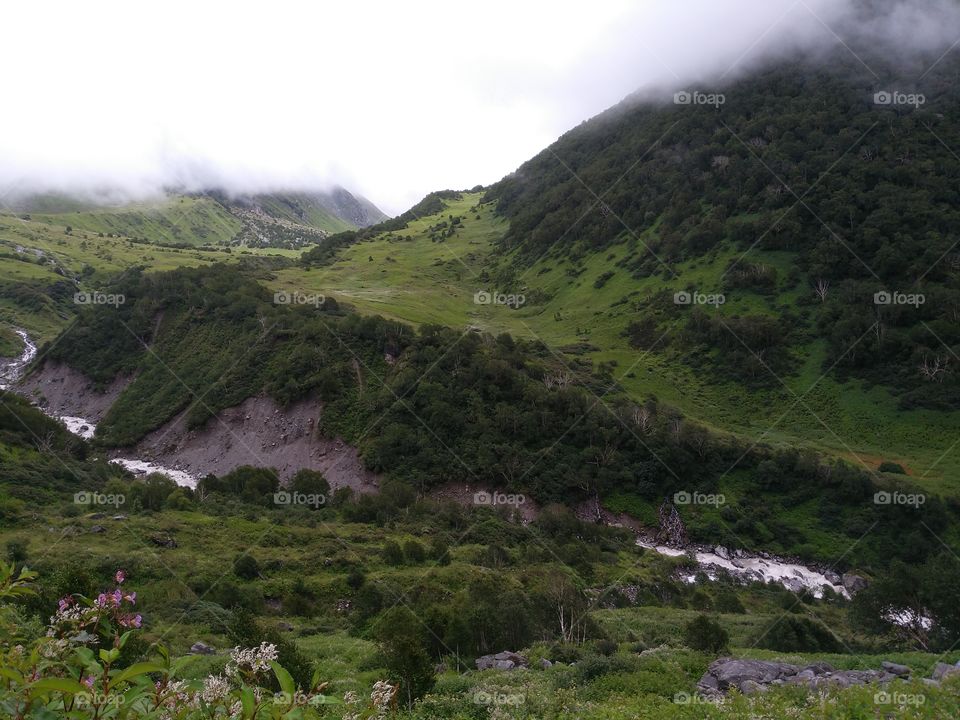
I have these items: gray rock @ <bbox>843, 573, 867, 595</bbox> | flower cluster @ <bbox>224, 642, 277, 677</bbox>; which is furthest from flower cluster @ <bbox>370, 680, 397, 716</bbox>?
gray rock @ <bbox>843, 573, 867, 595</bbox>

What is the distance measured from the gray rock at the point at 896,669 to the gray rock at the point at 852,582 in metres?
30.3

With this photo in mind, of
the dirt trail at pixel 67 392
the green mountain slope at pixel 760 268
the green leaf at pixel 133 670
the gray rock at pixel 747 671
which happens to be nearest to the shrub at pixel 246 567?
the gray rock at pixel 747 671

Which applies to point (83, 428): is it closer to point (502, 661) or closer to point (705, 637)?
point (502, 661)

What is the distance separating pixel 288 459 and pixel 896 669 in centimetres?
4847

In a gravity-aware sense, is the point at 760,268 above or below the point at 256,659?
above

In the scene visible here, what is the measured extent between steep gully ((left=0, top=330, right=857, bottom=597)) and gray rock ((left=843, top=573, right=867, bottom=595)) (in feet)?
0.37

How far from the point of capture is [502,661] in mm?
17562

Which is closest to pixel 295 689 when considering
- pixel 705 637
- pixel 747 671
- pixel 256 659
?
pixel 256 659

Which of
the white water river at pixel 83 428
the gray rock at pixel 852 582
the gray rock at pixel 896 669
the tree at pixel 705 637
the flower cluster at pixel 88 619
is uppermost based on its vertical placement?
the flower cluster at pixel 88 619

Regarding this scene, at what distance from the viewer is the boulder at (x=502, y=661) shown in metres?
17.2

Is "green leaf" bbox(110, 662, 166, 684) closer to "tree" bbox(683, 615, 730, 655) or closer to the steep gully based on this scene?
"tree" bbox(683, 615, 730, 655)

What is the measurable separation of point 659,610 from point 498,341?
135ft

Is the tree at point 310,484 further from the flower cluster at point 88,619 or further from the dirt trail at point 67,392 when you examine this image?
the flower cluster at point 88,619

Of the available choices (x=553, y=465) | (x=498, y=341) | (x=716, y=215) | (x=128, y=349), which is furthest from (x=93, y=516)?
(x=716, y=215)
